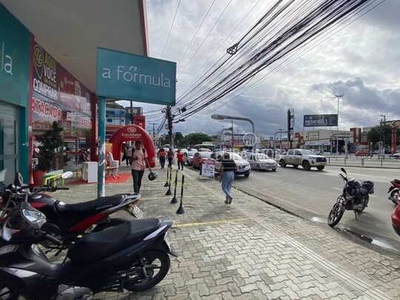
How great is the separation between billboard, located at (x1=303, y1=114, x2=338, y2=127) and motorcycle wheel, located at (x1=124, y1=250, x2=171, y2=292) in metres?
64.9

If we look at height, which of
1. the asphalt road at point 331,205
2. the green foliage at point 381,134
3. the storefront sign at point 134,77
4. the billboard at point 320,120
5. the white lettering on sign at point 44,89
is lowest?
the asphalt road at point 331,205

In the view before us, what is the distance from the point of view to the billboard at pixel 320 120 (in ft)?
200

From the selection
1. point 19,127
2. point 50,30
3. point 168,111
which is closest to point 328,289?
point 19,127

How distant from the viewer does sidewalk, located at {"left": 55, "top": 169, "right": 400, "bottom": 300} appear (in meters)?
3.28

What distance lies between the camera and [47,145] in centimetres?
1028

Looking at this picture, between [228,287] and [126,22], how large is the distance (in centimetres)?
746

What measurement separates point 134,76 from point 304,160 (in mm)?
19002

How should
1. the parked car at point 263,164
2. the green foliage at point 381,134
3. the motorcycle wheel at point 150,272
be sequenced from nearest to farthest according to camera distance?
the motorcycle wheel at point 150,272 → the parked car at point 263,164 → the green foliage at point 381,134

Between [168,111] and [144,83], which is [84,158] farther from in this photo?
[168,111]

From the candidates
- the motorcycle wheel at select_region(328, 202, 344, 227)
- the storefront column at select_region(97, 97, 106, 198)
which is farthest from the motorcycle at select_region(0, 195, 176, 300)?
the motorcycle wheel at select_region(328, 202, 344, 227)

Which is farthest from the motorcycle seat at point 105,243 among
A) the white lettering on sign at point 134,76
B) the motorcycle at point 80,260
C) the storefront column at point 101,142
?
the white lettering on sign at point 134,76

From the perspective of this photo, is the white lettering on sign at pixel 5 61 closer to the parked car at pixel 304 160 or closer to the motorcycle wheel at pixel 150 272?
the motorcycle wheel at pixel 150 272

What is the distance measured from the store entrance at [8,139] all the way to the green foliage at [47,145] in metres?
1.48

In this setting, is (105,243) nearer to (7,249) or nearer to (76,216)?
(7,249)
